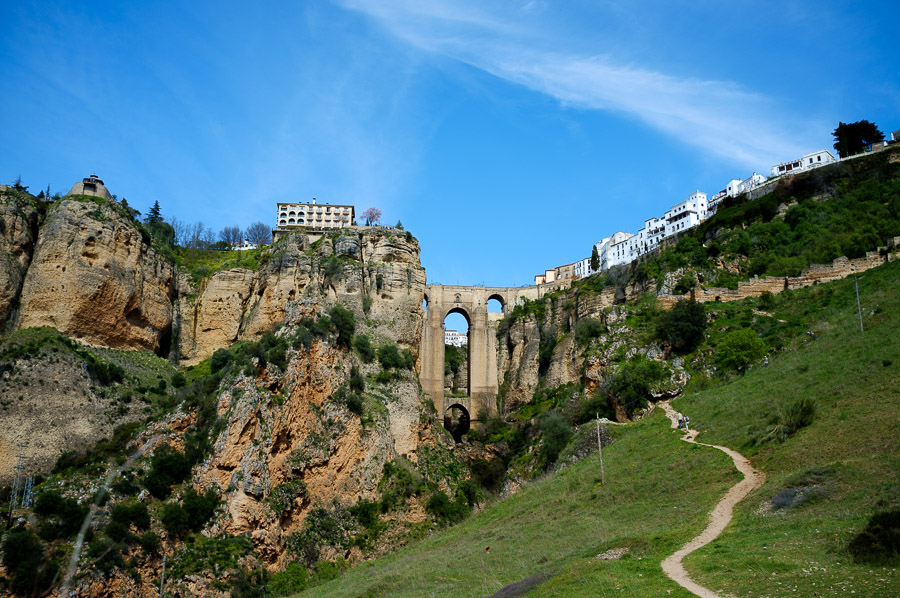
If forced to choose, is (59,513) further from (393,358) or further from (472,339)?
(472,339)

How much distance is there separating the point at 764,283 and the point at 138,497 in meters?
41.7

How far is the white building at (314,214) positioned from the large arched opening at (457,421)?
109ft

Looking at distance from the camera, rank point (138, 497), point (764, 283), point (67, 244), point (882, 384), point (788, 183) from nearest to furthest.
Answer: point (882, 384) → point (138, 497) → point (67, 244) → point (764, 283) → point (788, 183)

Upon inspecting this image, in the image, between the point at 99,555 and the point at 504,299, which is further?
the point at 504,299

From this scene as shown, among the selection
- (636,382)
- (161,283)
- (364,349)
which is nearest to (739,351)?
(636,382)

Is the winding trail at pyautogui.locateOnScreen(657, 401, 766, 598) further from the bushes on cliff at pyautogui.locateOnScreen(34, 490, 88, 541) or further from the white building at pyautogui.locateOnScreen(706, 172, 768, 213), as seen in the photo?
the white building at pyautogui.locateOnScreen(706, 172, 768, 213)

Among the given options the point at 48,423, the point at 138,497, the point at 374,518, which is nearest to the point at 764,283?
the point at 374,518

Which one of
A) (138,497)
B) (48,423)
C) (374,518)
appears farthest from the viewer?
(374,518)

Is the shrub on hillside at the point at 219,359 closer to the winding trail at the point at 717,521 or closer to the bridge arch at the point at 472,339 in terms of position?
the bridge arch at the point at 472,339

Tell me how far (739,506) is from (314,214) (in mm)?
79817

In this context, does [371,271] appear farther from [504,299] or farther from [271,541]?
[271,541]

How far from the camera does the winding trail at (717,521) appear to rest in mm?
17344

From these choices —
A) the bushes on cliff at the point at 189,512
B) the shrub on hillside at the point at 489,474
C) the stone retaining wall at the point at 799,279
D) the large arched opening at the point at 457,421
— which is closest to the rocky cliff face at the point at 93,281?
the bushes on cliff at the point at 189,512

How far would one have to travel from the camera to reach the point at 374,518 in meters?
45.5
